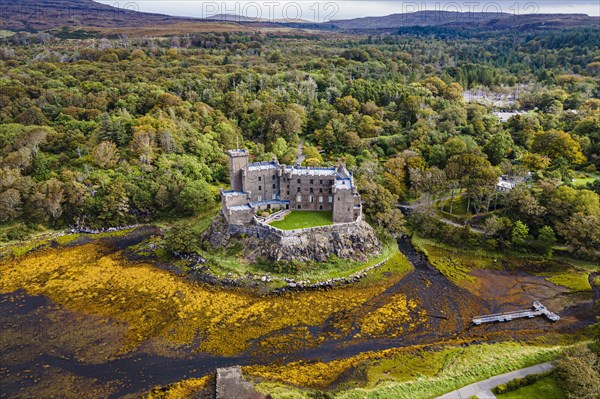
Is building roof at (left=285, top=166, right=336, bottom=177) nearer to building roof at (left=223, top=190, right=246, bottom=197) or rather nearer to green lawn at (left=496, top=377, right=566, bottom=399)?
building roof at (left=223, top=190, right=246, bottom=197)

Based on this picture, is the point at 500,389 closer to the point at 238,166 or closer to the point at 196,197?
the point at 238,166

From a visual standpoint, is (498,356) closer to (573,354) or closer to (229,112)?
(573,354)

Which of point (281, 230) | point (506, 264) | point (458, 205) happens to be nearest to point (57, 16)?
point (281, 230)

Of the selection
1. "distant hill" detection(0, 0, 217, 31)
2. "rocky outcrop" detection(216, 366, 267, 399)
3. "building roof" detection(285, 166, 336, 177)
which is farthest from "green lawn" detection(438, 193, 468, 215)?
"distant hill" detection(0, 0, 217, 31)

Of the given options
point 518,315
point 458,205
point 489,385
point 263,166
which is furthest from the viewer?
point 458,205

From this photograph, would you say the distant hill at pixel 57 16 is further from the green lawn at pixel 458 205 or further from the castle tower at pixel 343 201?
the green lawn at pixel 458 205

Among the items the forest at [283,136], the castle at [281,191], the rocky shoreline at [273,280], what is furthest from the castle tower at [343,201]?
the rocky shoreline at [273,280]
